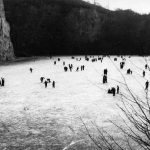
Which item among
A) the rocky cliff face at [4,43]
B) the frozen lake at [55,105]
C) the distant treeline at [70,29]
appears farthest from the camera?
the distant treeline at [70,29]

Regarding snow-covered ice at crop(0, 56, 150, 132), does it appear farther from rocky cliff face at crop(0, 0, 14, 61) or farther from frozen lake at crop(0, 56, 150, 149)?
rocky cliff face at crop(0, 0, 14, 61)

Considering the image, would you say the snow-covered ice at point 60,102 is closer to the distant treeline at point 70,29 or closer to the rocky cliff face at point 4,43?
the rocky cliff face at point 4,43

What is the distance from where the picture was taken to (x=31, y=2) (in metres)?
85.6

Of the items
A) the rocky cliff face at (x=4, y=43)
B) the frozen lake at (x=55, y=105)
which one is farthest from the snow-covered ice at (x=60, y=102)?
the rocky cliff face at (x=4, y=43)

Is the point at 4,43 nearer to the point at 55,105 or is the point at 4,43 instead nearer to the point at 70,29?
the point at 70,29

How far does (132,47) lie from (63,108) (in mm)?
65071

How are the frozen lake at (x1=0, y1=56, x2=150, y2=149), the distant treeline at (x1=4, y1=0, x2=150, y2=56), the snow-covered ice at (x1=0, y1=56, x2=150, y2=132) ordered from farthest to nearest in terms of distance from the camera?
the distant treeline at (x1=4, y1=0, x2=150, y2=56), the snow-covered ice at (x1=0, y1=56, x2=150, y2=132), the frozen lake at (x1=0, y1=56, x2=150, y2=149)

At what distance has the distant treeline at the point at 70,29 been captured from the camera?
81688 millimetres

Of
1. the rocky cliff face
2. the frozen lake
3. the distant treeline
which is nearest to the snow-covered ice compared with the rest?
the frozen lake

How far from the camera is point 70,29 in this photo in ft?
273

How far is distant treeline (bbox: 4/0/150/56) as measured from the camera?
8169cm

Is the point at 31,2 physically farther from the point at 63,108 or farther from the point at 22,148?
the point at 22,148

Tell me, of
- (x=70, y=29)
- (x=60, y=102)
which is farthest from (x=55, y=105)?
(x=70, y=29)

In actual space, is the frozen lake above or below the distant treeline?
below
